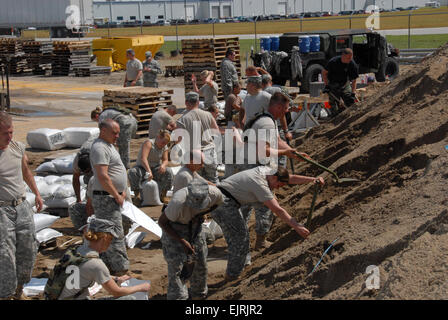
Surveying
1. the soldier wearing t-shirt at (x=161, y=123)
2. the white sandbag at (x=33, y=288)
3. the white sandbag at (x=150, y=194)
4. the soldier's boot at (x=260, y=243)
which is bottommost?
the white sandbag at (x=33, y=288)

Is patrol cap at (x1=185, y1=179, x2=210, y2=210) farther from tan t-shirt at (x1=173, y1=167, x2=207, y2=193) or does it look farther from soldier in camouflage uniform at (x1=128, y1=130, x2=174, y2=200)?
soldier in camouflage uniform at (x1=128, y1=130, x2=174, y2=200)

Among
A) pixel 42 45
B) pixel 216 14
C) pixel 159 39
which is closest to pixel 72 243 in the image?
pixel 159 39

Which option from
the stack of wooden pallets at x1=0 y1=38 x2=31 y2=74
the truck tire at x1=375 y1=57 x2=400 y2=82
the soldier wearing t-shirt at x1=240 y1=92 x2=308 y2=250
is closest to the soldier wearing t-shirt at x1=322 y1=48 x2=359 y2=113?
the soldier wearing t-shirt at x1=240 y1=92 x2=308 y2=250

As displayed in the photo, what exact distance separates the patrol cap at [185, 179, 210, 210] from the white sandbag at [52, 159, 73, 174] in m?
6.03

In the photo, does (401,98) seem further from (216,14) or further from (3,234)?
(216,14)

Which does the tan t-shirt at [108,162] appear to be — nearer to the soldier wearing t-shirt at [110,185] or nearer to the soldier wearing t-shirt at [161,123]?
the soldier wearing t-shirt at [110,185]

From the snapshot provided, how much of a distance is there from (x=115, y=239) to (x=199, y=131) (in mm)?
2869

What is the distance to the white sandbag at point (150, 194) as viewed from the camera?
9648 mm

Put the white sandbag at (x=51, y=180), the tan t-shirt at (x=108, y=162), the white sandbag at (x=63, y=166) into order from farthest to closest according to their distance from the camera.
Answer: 1. the white sandbag at (x=63, y=166)
2. the white sandbag at (x=51, y=180)
3. the tan t-shirt at (x=108, y=162)

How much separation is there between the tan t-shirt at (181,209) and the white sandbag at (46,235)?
296cm

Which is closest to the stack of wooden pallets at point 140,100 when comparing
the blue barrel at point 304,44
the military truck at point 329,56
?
the military truck at point 329,56

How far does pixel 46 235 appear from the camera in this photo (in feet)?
26.6

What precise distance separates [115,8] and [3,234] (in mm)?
87695

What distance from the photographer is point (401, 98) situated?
1030cm
